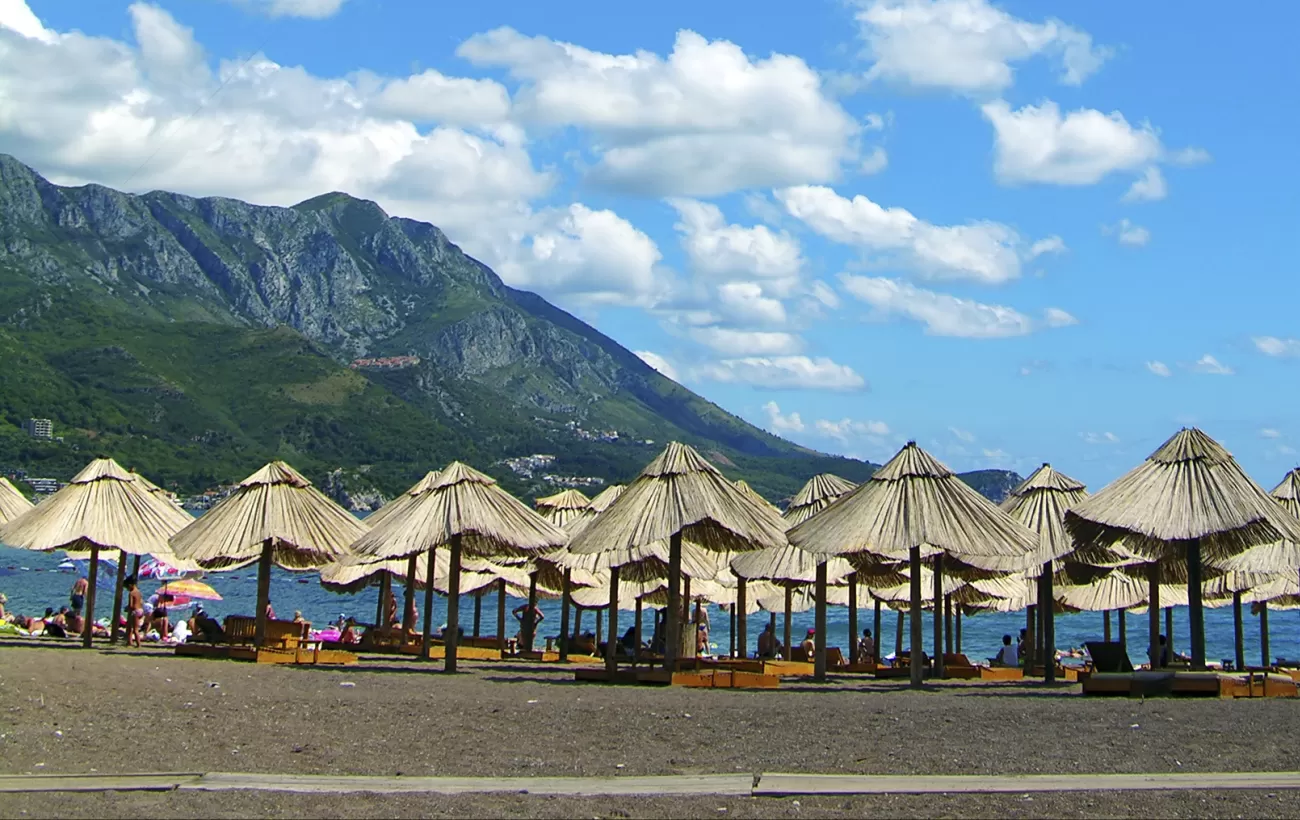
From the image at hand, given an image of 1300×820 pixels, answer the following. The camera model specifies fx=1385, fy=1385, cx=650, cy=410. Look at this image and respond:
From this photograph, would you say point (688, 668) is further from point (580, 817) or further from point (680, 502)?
point (580, 817)

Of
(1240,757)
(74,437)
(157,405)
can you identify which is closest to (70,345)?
(157,405)

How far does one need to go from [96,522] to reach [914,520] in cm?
1392

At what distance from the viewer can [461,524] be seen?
19.5m

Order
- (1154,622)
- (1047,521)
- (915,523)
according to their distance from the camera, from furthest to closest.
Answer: (1047,521) → (1154,622) → (915,523)

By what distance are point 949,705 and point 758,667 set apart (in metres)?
5.87

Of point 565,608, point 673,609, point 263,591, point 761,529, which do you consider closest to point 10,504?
point 263,591

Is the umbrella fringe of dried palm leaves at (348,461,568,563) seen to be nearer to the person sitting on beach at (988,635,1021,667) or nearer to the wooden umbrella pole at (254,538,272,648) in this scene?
the wooden umbrella pole at (254,538,272,648)

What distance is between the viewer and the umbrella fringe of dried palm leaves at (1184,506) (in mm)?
16828

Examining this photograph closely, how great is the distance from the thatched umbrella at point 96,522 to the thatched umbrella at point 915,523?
11.8 m

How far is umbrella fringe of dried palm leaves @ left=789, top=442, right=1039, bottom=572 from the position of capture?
17.1 meters

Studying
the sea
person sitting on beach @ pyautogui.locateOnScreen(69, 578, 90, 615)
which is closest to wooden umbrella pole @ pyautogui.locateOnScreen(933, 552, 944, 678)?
person sitting on beach @ pyautogui.locateOnScreen(69, 578, 90, 615)

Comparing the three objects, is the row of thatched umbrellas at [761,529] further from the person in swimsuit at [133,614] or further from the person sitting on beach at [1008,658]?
the person sitting on beach at [1008,658]

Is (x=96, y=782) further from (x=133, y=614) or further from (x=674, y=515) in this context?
(x=133, y=614)

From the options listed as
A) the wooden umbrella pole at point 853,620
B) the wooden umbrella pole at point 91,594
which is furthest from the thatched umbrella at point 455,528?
the wooden umbrella pole at point 853,620
